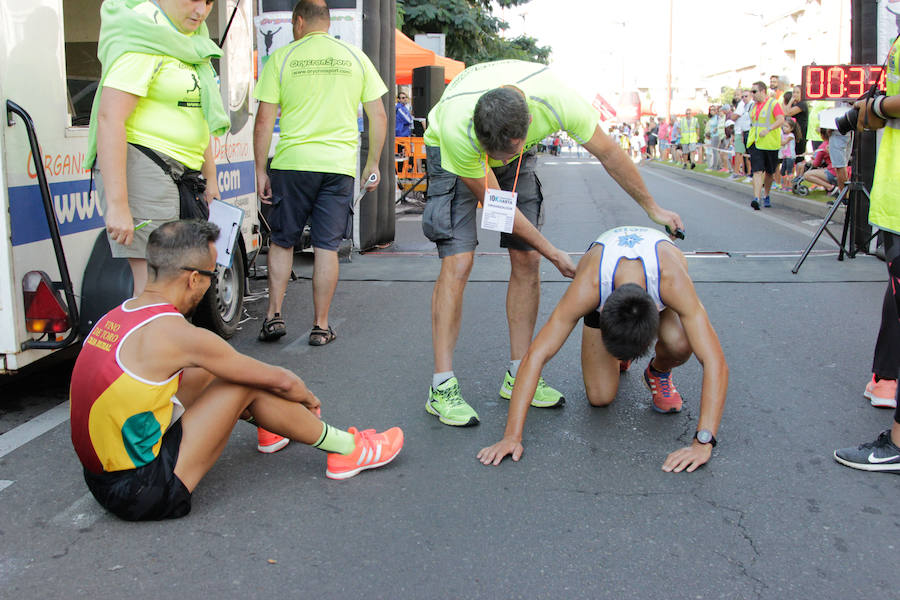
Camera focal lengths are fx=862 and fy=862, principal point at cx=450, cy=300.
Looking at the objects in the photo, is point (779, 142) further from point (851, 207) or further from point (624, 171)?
point (624, 171)

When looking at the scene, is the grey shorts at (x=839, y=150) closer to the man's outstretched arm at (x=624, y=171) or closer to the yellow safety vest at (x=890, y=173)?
the yellow safety vest at (x=890, y=173)

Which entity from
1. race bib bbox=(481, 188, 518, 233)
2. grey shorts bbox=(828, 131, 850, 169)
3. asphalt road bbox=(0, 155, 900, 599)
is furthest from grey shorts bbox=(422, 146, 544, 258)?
grey shorts bbox=(828, 131, 850, 169)

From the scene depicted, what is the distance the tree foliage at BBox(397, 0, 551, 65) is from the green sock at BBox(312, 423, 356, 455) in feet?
60.1

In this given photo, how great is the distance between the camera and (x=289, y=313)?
20.5 feet

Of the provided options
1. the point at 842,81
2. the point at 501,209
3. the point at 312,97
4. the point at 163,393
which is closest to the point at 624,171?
the point at 501,209

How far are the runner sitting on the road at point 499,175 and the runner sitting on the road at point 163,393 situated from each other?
1.10 metres

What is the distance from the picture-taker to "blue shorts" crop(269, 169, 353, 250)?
17.7 feet

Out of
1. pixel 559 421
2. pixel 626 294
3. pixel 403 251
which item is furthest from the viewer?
pixel 403 251

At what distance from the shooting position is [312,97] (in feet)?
17.5

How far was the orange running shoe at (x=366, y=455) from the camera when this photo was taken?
3342 mm

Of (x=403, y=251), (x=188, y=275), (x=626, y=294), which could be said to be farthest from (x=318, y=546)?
(x=403, y=251)

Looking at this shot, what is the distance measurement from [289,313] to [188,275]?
11.0ft

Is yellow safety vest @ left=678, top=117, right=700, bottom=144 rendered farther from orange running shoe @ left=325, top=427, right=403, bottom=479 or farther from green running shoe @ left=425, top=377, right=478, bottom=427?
orange running shoe @ left=325, top=427, right=403, bottom=479

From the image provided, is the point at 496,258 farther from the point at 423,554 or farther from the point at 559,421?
the point at 423,554
